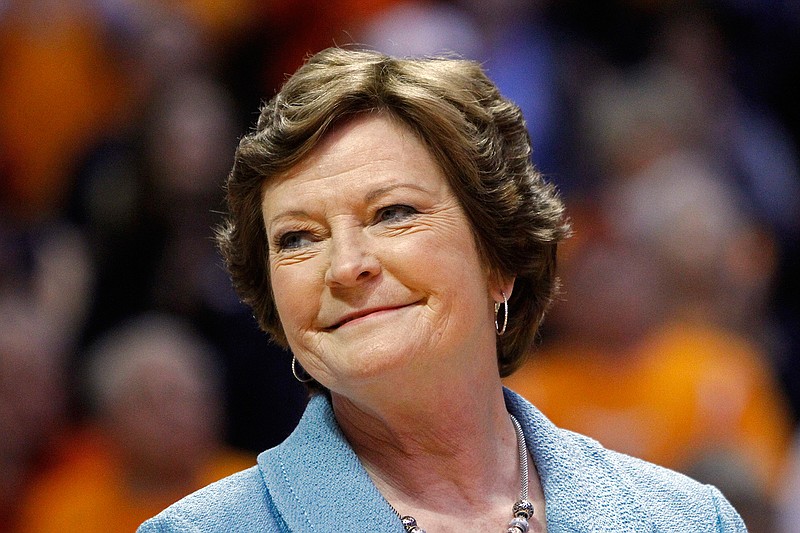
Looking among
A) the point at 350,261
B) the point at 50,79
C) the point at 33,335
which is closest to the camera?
the point at 350,261

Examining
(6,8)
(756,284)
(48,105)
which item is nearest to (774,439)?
(756,284)

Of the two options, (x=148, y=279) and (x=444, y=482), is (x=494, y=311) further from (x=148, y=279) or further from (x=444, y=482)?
(x=148, y=279)

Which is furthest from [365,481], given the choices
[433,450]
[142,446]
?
[142,446]

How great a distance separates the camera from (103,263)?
3967 mm

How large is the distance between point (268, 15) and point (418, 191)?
2.96 m

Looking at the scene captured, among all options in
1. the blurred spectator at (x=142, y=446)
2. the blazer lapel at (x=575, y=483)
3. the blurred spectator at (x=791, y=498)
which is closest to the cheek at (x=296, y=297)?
the blazer lapel at (x=575, y=483)

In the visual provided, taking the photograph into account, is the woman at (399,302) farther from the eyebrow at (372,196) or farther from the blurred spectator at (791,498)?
the blurred spectator at (791,498)

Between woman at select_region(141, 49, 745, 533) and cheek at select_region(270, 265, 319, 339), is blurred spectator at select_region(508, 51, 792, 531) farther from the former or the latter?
cheek at select_region(270, 265, 319, 339)

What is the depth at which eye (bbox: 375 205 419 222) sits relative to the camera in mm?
1749

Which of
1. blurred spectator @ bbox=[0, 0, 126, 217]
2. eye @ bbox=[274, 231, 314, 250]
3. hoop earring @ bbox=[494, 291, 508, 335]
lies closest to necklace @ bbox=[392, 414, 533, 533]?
hoop earring @ bbox=[494, 291, 508, 335]

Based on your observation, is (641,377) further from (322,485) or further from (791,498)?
A: (322,485)

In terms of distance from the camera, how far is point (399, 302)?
→ 5.64ft

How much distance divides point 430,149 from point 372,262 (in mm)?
191

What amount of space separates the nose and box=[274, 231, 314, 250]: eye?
5 centimetres
